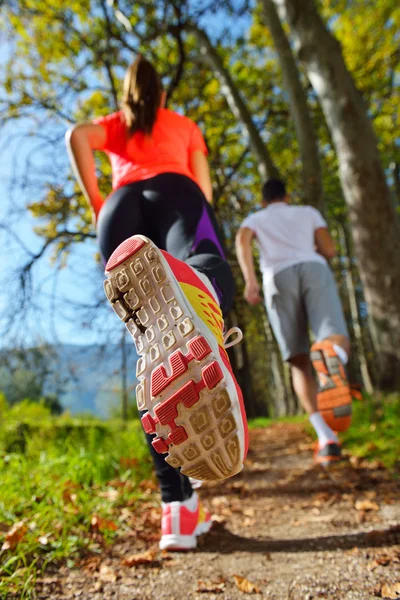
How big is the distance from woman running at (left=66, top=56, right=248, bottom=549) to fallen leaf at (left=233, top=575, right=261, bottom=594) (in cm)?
38

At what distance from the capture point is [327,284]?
303cm

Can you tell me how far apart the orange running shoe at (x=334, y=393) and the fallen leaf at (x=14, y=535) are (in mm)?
1672

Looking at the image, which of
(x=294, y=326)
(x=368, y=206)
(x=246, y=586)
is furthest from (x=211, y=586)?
(x=368, y=206)

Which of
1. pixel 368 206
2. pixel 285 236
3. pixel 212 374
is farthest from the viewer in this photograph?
pixel 368 206

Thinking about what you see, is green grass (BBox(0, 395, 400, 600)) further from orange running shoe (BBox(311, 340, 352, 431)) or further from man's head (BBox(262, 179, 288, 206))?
man's head (BBox(262, 179, 288, 206))

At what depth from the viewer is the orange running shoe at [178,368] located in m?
1.11

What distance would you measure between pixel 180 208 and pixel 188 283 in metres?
0.52

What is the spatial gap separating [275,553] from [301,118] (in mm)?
6836

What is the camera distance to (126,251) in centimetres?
125

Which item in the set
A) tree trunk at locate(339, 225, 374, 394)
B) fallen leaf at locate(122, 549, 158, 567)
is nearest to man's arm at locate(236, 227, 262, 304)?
fallen leaf at locate(122, 549, 158, 567)

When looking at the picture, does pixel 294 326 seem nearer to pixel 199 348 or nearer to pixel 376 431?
pixel 376 431

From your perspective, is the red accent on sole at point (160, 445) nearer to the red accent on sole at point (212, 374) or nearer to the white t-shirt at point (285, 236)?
the red accent on sole at point (212, 374)

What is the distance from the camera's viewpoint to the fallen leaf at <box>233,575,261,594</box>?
1.36 metres

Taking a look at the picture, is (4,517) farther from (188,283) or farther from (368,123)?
(368,123)
